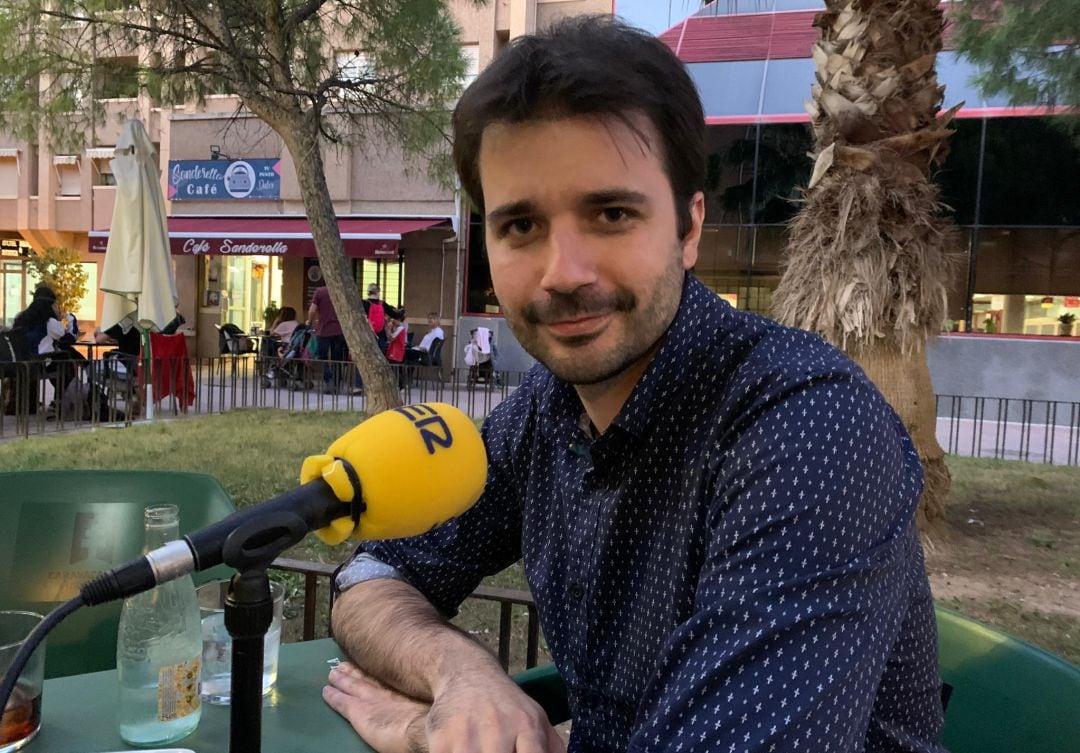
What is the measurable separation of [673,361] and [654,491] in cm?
22

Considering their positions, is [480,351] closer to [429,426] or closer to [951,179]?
[951,179]

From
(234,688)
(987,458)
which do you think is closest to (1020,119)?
(987,458)

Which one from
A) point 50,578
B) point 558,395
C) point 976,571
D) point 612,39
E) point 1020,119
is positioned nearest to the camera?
point 612,39

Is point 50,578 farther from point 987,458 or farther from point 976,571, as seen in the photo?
point 987,458

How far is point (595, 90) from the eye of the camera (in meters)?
1.36

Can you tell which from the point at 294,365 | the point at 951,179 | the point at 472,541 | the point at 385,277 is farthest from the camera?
the point at 385,277

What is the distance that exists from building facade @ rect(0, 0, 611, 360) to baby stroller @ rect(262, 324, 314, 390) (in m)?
2.46

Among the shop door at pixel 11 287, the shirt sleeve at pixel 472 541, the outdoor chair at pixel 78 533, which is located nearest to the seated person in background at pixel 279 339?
the outdoor chair at pixel 78 533

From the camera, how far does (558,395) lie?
5.49 ft

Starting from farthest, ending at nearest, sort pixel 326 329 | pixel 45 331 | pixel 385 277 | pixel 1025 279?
pixel 385 277 < pixel 326 329 < pixel 1025 279 < pixel 45 331

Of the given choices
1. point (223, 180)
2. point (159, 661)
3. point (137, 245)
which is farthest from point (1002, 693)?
point (223, 180)

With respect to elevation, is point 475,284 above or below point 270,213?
below

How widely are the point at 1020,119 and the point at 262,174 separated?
598 inches

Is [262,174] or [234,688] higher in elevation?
[262,174]
